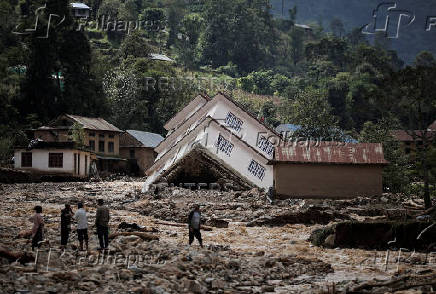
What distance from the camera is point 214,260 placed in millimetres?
22203

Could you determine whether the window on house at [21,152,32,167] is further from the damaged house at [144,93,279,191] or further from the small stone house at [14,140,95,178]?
the damaged house at [144,93,279,191]

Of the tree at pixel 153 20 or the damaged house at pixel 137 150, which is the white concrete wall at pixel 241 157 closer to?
the damaged house at pixel 137 150

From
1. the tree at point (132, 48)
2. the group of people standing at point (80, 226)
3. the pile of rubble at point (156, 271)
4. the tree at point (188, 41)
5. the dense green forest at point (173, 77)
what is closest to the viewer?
the pile of rubble at point (156, 271)

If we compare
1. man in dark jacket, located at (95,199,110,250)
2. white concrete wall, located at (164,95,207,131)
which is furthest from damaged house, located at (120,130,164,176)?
man in dark jacket, located at (95,199,110,250)

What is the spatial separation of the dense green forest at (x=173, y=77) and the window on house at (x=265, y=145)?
6175 mm

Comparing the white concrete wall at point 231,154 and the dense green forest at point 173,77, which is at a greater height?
the dense green forest at point 173,77

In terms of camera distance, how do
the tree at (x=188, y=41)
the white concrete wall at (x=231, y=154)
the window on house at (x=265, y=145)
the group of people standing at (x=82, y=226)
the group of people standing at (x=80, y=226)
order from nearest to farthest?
the group of people standing at (x=80, y=226) < the group of people standing at (x=82, y=226) < the white concrete wall at (x=231, y=154) < the window on house at (x=265, y=145) < the tree at (x=188, y=41)

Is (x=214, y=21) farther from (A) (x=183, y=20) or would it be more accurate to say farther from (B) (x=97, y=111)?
(B) (x=97, y=111)

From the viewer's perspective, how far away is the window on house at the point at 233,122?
53.3 meters

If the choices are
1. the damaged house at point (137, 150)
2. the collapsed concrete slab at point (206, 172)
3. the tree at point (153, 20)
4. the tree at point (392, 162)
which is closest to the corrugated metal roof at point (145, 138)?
the damaged house at point (137, 150)

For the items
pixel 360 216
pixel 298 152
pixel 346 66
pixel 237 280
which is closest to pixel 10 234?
pixel 237 280

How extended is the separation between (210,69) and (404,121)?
6205 cm

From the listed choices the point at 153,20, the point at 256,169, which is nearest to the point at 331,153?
the point at 256,169

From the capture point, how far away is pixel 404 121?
129 m
